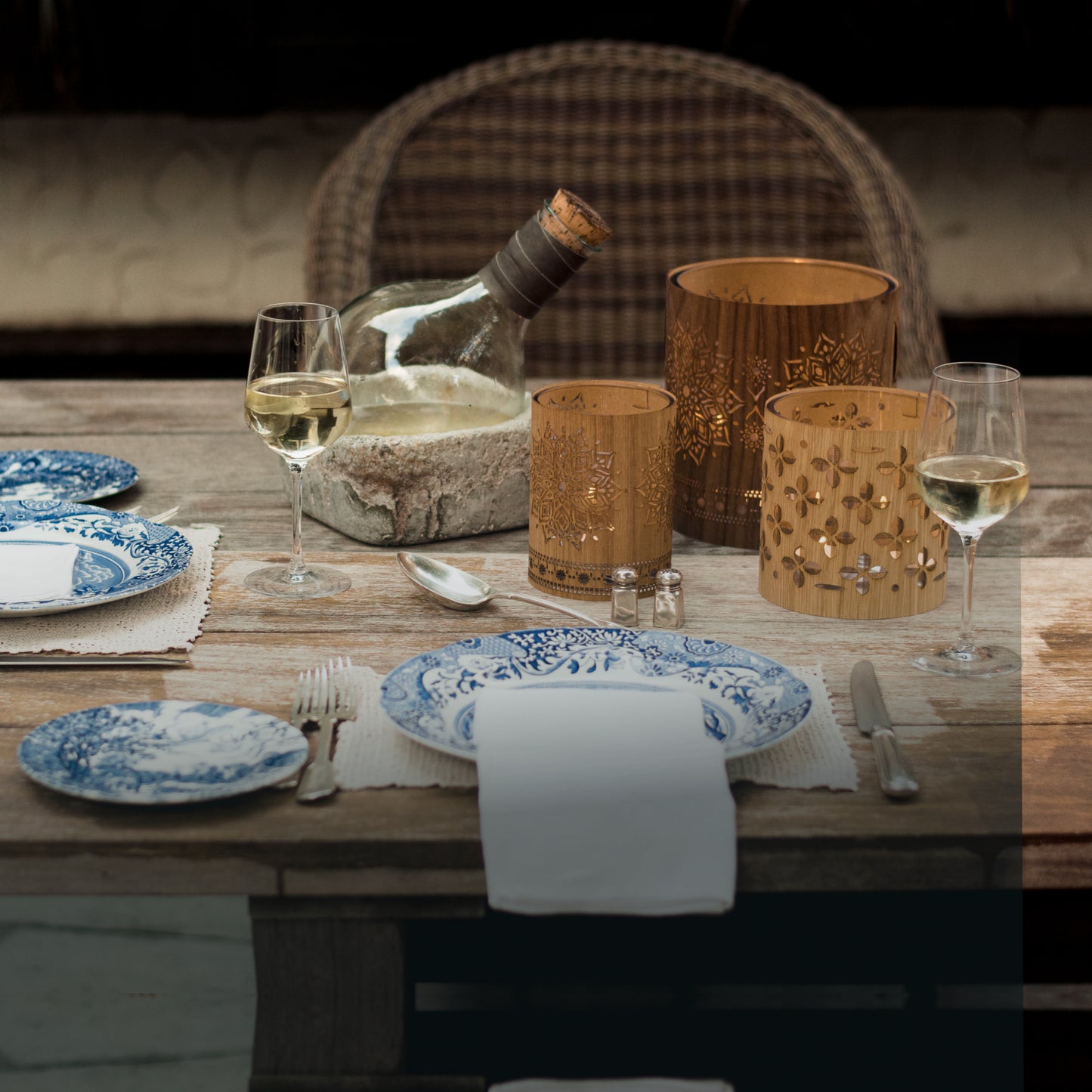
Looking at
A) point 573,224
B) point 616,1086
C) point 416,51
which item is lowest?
point 616,1086

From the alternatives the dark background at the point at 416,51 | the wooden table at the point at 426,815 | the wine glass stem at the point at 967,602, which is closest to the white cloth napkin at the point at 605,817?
the wooden table at the point at 426,815

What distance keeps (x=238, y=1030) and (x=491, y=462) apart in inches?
33.6

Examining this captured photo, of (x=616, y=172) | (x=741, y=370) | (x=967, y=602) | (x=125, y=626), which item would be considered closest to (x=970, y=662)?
(x=967, y=602)

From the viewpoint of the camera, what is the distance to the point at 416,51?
270cm

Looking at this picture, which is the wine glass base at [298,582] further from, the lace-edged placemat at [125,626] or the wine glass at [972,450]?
the wine glass at [972,450]

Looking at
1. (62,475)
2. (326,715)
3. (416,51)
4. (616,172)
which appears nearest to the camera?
(326,715)

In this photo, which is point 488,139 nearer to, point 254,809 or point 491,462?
point 491,462

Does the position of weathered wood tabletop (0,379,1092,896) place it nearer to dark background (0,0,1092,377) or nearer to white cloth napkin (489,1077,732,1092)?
white cloth napkin (489,1077,732,1092)

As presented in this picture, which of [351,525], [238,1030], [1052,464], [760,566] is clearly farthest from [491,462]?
[238,1030]

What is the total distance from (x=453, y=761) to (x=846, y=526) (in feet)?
1.12

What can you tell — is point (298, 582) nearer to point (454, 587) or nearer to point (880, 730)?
point (454, 587)

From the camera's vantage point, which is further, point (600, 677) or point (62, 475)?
point (62, 475)

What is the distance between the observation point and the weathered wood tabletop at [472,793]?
0.67 metres

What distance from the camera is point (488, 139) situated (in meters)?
2.08
